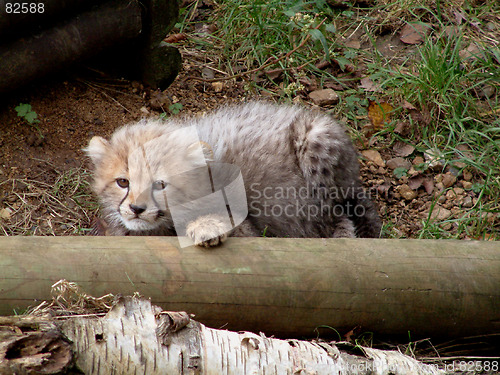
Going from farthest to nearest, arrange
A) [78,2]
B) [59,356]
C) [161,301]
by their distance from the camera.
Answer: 1. [78,2]
2. [161,301]
3. [59,356]

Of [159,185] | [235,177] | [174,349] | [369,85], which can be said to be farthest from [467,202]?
[174,349]

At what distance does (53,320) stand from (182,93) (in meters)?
2.78

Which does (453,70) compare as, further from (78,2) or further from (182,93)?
(78,2)

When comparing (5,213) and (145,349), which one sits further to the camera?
(5,213)

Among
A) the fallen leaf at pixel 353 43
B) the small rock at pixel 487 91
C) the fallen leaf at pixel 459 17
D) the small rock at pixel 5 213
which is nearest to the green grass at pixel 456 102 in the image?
the small rock at pixel 487 91

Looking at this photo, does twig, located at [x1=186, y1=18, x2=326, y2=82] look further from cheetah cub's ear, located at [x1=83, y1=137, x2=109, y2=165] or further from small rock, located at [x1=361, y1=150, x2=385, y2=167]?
cheetah cub's ear, located at [x1=83, y1=137, x2=109, y2=165]

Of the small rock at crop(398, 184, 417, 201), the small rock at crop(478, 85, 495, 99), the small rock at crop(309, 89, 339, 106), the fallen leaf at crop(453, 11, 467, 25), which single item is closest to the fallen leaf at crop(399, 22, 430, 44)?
the fallen leaf at crop(453, 11, 467, 25)

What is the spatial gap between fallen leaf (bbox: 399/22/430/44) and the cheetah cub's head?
261 centimetres

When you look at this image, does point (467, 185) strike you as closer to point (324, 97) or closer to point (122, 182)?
point (324, 97)

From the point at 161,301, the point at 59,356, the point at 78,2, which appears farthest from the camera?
the point at 78,2

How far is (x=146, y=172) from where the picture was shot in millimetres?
3031

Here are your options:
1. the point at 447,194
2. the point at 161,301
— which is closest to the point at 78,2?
the point at 161,301

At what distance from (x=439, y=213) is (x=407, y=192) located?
285 mm

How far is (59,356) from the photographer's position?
1.97 metres
